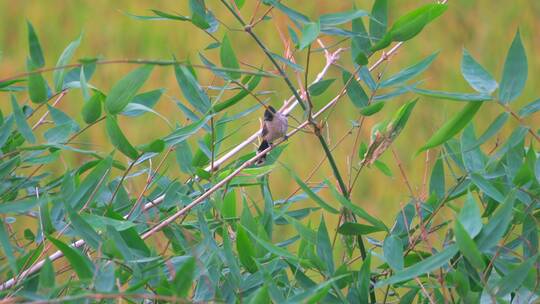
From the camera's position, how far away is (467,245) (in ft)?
2.16

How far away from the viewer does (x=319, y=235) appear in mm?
769

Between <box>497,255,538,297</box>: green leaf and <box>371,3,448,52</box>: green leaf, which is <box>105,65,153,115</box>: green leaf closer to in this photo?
<box>371,3,448,52</box>: green leaf

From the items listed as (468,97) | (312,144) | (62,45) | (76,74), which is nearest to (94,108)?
(76,74)

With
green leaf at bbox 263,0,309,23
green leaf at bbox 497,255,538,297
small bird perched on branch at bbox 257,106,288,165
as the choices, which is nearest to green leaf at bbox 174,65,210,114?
green leaf at bbox 263,0,309,23

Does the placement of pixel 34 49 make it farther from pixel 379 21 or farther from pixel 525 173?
pixel 525 173

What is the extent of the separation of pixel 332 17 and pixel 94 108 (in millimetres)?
243

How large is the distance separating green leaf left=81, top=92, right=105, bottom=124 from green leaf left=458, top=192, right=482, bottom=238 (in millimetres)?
354

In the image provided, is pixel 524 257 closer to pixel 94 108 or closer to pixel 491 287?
pixel 491 287

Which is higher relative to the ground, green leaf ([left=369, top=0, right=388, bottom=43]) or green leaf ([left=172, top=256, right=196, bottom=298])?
green leaf ([left=369, top=0, right=388, bottom=43])

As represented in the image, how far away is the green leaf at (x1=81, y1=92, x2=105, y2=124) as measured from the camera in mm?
831

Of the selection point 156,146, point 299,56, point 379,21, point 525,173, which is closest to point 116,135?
point 156,146

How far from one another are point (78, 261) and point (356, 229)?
0.24 meters

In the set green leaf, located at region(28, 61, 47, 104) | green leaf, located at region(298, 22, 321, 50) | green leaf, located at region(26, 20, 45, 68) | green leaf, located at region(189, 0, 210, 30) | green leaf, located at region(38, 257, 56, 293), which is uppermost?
green leaf, located at region(26, 20, 45, 68)

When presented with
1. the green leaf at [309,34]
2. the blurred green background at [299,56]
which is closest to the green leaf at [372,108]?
the green leaf at [309,34]
